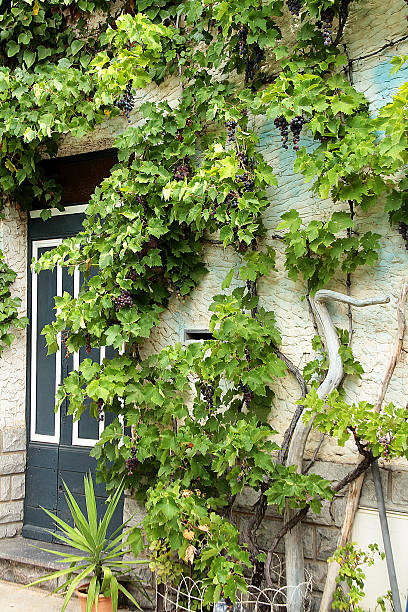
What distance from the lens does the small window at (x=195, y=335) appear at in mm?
3871

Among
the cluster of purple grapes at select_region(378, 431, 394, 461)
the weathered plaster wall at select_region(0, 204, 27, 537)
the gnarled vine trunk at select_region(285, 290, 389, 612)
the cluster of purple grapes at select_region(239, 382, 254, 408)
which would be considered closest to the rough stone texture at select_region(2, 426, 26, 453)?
the weathered plaster wall at select_region(0, 204, 27, 537)

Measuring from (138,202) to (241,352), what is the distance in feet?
3.40

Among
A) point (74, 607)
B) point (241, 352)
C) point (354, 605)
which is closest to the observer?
point (354, 605)

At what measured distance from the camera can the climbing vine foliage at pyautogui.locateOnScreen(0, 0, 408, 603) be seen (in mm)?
3125

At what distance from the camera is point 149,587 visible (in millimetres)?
3826

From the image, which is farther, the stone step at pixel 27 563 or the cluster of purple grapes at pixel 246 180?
the stone step at pixel 27 563

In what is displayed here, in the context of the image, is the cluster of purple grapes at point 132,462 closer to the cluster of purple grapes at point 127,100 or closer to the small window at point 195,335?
the small window at point 195,335

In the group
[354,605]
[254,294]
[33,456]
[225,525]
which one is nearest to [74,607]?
[33,456]

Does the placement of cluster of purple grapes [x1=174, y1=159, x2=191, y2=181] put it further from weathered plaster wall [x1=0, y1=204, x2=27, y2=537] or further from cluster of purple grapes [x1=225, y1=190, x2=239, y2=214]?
weathered plaster wall [x1=0, y1=204, x2=27, y2=537]

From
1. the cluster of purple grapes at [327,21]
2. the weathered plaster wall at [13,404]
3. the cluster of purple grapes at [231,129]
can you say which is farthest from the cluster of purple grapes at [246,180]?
the weathered plaster wall at [13,404]

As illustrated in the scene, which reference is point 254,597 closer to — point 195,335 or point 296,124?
point 195,335

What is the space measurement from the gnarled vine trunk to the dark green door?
4.79 ft

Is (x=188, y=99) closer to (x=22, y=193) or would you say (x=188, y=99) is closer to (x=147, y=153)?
(x=147, y=153)

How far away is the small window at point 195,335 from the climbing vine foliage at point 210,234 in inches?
7.5
